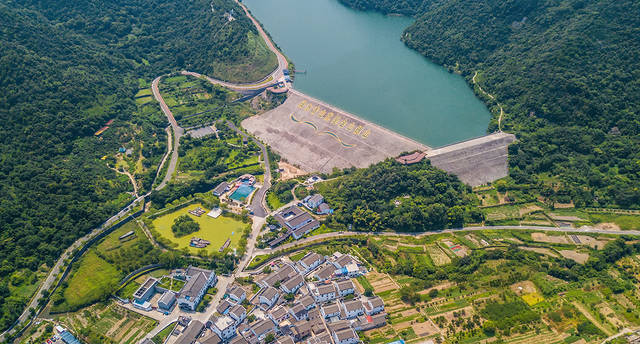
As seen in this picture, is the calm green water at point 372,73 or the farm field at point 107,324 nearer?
the farm field at point 107,324

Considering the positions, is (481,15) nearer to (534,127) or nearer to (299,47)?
(534,127)

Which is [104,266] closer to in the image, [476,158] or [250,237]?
[250,237]

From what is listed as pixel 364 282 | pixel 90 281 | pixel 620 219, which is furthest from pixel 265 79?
pixel 620 219

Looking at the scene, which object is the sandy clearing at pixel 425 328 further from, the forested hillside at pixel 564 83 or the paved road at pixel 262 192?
the forested hillside at pixel 564 83

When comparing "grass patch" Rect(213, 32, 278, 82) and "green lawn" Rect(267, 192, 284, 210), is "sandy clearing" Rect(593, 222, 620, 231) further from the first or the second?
"grass patch" Rect(213, 32, 278, 82)

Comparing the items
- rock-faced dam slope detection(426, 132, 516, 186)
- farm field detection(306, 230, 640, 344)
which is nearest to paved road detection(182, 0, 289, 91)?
rock-faced dam slope detection(426, 132, 516, 186)

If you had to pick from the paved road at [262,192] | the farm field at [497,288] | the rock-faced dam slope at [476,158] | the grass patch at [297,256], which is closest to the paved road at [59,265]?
the paved road at [262,192]
